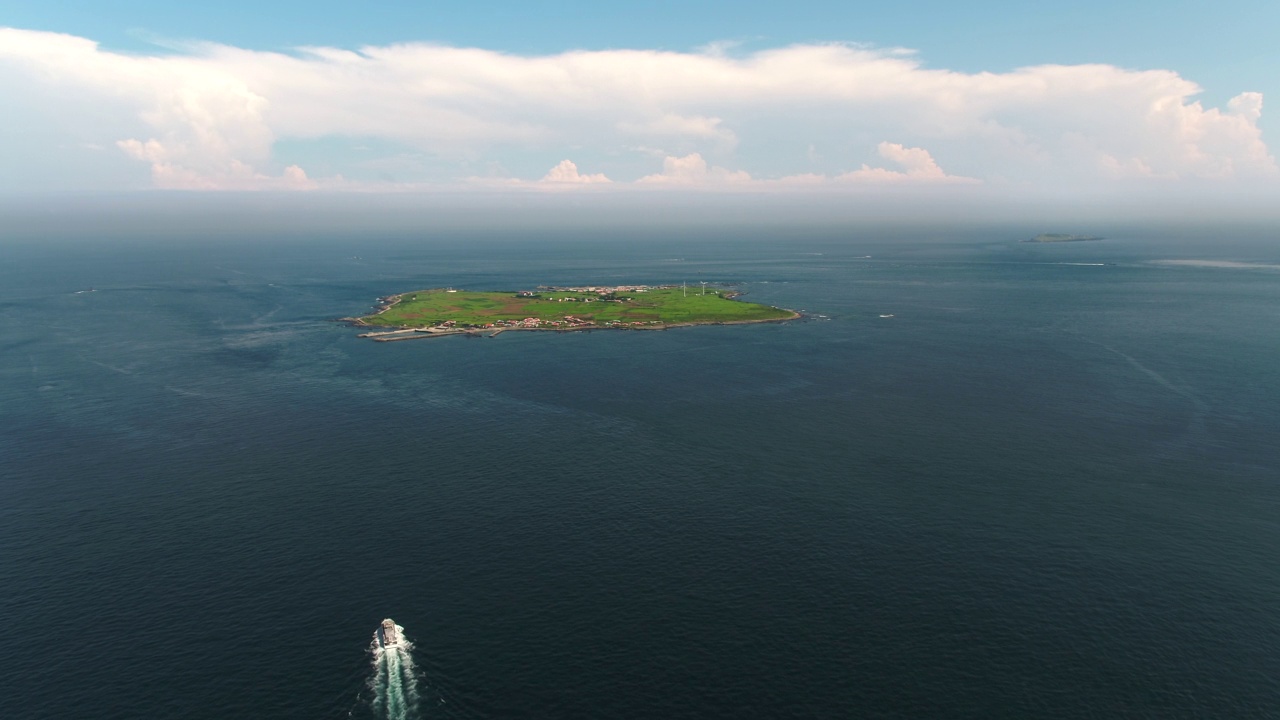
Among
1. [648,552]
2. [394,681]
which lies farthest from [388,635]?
[648,552]

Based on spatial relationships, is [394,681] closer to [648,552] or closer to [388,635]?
[388,635]

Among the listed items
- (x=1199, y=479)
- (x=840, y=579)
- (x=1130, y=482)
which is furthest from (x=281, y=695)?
(x=1199, y=479)

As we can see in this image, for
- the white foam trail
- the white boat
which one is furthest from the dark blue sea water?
the white boat

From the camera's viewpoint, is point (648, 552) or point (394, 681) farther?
point (648, 552)

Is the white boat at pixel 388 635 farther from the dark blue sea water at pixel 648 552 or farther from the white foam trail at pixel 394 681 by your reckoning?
the dark blue sea water at pixel 648 552

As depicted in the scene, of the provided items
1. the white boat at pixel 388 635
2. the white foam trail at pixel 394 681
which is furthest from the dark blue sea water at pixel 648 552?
the white boat at pixel 388 635

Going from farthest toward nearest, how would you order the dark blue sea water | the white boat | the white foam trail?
the white boat
the dark blue sea water
the white foam trail

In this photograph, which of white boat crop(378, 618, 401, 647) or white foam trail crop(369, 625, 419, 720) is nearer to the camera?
white foam trail crop(369, 625, 419, 720)

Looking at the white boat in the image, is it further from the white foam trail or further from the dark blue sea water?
the dark blue sea water
